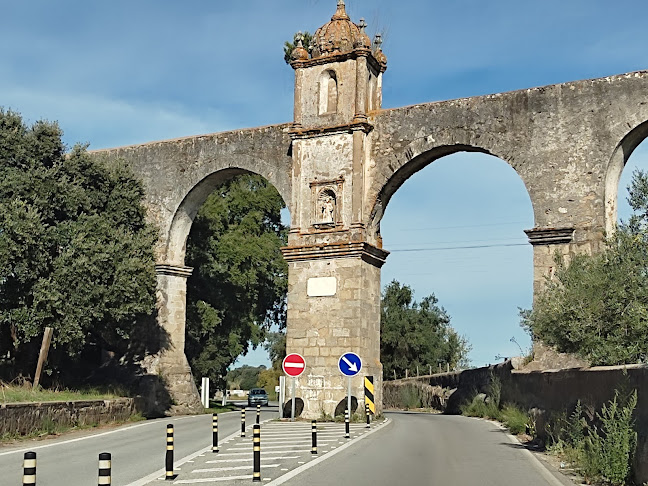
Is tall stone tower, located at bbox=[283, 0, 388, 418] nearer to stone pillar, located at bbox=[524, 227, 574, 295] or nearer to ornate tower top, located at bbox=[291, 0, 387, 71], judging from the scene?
ornate tower top, located at bbox=[291, 0, 387, 71]

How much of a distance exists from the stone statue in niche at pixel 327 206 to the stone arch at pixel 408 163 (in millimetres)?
1126

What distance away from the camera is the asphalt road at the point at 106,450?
38.5 ft

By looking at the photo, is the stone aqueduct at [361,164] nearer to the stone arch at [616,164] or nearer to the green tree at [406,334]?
the stone arch at [616,164]

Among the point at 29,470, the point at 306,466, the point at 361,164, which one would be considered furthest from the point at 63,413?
the point at 29,470

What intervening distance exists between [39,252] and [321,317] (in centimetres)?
778

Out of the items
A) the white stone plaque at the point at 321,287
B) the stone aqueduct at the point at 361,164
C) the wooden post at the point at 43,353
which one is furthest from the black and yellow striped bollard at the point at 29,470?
the white stone plaque at the point at 321,287

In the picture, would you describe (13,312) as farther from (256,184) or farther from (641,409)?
(256,184)

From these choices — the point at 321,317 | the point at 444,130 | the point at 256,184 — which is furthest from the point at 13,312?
the point at 256,184

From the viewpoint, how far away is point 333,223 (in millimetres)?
25250

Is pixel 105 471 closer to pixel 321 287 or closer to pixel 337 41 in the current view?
pixel 321 287

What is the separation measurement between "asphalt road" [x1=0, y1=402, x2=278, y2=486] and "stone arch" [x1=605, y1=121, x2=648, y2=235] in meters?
10.7

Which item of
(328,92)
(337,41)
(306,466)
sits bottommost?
(306,466)

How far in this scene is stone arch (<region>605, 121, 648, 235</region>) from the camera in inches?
864

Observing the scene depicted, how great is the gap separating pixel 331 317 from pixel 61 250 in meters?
7.58
